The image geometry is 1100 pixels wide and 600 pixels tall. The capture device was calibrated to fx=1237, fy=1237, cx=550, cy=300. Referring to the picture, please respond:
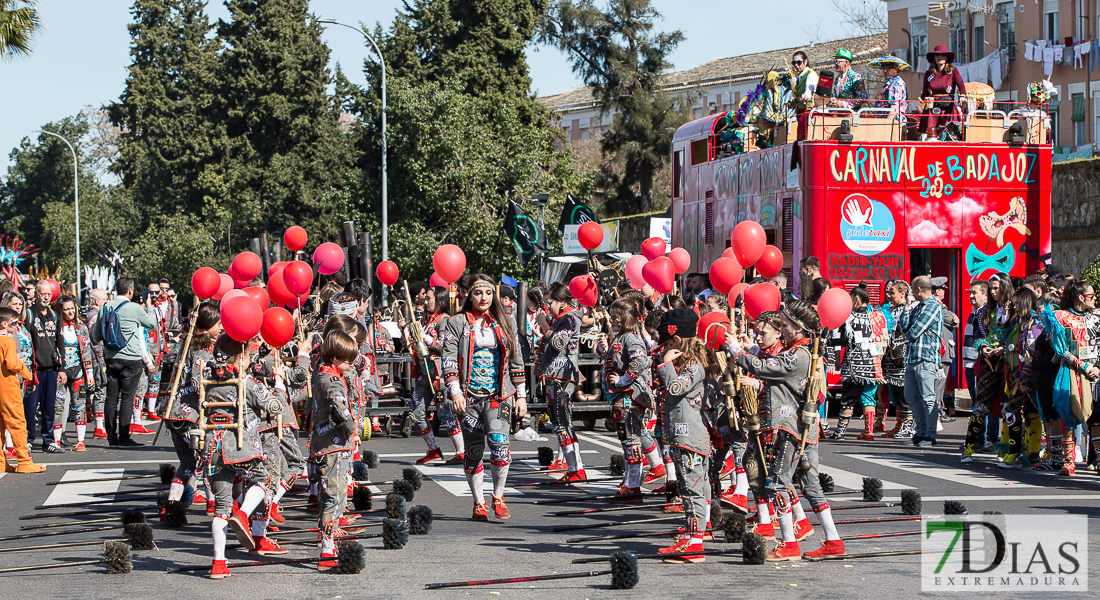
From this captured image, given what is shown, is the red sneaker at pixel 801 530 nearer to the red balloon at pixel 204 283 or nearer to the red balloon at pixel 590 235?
the red balloon at pixel 204 283

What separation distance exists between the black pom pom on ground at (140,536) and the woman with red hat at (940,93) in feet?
39.7

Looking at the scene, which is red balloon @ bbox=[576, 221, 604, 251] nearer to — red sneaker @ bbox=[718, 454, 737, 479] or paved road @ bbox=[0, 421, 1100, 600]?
paved road @ bbox=[0, 421, 1100, 600]

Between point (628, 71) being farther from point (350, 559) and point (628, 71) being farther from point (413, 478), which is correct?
point (350, 559)

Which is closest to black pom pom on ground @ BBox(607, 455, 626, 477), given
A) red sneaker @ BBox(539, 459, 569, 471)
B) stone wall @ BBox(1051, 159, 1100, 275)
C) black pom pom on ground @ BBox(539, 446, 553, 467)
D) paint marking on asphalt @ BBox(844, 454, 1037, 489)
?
red sneaker @ BBox(539, 459, 569, 471)

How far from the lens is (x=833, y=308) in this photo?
7.85 metres

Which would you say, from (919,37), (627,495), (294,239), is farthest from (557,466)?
(919,37)

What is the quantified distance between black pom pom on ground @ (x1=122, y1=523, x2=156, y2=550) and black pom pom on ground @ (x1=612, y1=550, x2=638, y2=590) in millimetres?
3276

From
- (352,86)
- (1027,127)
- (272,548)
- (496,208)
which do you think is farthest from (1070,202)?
(352,86)

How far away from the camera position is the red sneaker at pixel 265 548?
7871mm

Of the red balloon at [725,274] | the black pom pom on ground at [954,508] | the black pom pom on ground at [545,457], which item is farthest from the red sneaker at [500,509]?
the black pom pom on ground at [954,508]

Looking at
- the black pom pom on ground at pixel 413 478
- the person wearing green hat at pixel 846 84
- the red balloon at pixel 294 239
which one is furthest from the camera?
the person wearing green hat at pixel 846 84

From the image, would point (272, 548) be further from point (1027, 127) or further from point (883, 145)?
point (1027, 127)

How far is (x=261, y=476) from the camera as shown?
24.8ft

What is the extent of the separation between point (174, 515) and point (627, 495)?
3443 mm
